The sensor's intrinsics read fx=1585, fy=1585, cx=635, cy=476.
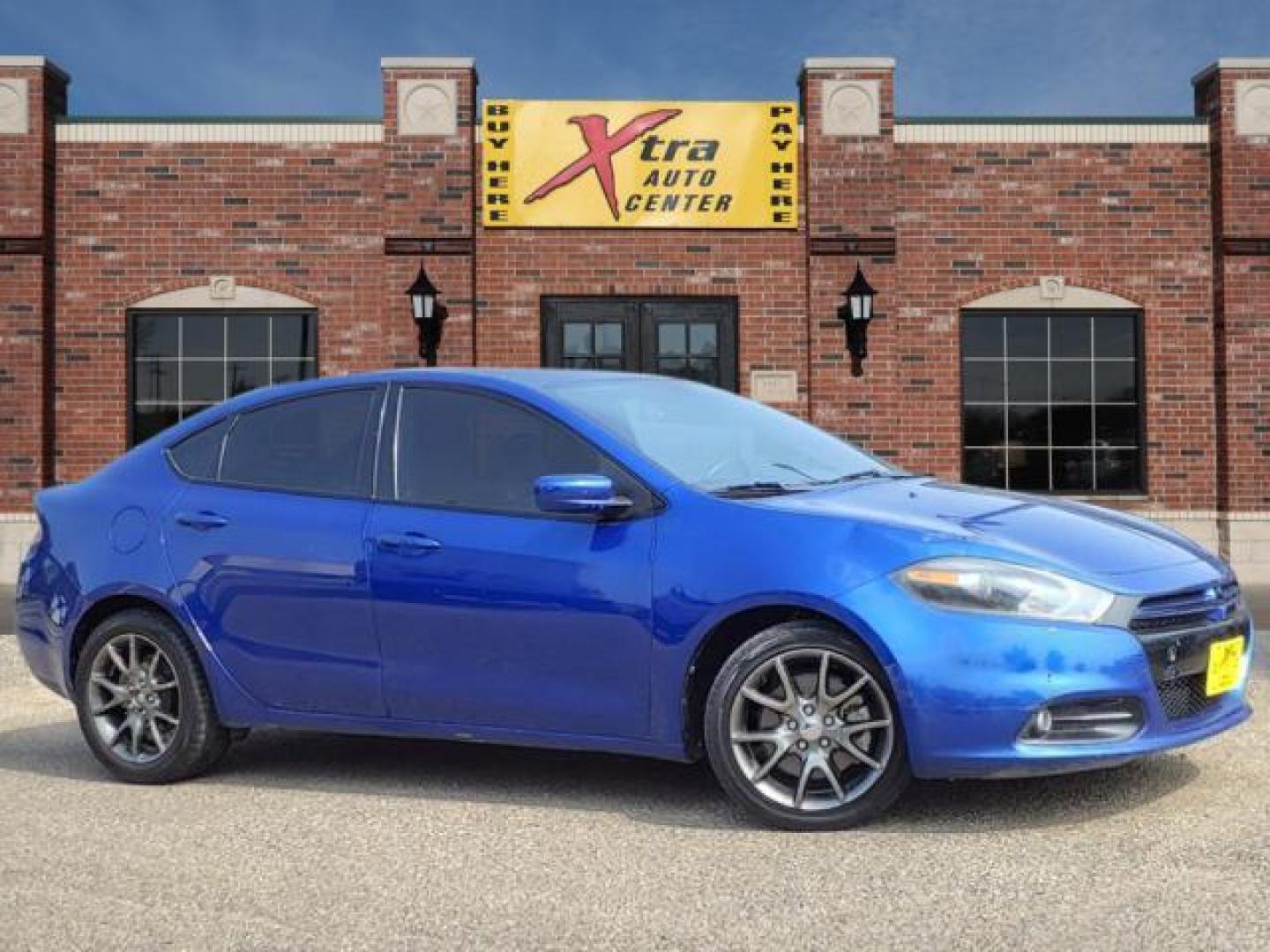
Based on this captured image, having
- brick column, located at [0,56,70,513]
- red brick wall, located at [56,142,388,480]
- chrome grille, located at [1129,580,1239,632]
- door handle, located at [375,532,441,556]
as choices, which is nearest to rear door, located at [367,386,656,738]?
door handle, located at [375,532,441,556]

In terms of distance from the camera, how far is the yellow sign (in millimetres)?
17281

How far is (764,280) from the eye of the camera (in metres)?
17.4

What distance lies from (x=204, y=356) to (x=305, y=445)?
1218cm

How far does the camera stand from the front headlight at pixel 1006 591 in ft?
15.3

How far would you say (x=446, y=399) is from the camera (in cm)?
575

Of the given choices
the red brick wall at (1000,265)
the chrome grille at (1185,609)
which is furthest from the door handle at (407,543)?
the red brick wall at (1000,265)

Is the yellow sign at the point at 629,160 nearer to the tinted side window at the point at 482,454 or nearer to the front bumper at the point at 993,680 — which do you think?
the tinted side window at the point at 482,454

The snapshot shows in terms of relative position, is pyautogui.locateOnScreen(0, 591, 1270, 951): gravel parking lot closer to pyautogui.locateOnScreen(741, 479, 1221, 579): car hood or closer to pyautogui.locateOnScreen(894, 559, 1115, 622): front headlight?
pyautogui.locateOnScreen(894, 559, 1115, 622): front headlight

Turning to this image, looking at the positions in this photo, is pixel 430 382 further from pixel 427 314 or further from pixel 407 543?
pixel 427 314

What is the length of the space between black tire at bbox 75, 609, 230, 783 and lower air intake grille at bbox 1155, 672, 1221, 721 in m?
3.34

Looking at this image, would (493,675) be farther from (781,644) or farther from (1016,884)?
(1016,884)

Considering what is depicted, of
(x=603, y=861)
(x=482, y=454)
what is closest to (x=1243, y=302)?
(x=482, y=454)

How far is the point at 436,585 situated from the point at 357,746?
1.60 meters

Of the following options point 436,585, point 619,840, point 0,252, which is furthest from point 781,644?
point 0,252
